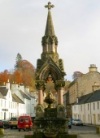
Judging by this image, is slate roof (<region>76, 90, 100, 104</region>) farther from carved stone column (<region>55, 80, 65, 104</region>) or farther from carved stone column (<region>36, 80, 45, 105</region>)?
carved stone column (<region>36, 80, 45, 105</region>)

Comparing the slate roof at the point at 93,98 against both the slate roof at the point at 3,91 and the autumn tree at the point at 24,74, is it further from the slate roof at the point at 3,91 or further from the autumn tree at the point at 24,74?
the autumn tree at the point at 24,74

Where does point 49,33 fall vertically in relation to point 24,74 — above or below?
below

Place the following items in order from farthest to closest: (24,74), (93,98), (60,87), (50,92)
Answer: (24,74) < (93,98) < (50,92) < (60,87)

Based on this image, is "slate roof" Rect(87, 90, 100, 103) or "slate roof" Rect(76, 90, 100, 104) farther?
"slate roof" Rect(76, 90, 100, 104)

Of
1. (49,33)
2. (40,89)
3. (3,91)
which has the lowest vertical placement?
(40,89)

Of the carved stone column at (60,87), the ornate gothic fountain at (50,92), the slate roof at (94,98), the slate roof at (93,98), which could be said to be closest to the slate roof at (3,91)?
the slate roof at (93,98)

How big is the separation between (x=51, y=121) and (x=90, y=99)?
45523 millimetres

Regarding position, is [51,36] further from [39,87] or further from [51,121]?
[51,121]

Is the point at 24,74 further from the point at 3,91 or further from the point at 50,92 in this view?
the point at 50,92

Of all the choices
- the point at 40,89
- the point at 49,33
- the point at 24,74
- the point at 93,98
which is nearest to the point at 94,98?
the point at 93,98

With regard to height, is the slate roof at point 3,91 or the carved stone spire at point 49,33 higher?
the carved stone spire at point 49,33

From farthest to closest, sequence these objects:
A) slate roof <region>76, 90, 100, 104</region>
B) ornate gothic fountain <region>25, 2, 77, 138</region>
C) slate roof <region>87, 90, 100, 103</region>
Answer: slate roof <region>76, 90, 100, 104</region>
slate roof <region>87, 90, 100, 103</region>
ornate gothic fountain <region>25, 2, 77, 138</region>

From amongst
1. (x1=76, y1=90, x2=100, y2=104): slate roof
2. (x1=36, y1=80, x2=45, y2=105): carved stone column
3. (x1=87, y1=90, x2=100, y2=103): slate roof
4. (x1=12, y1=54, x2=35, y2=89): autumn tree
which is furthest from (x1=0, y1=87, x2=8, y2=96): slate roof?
(x1=36, y1=80, x2=45, y2=105): carved stone column

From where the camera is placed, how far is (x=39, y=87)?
2666 centimetres
